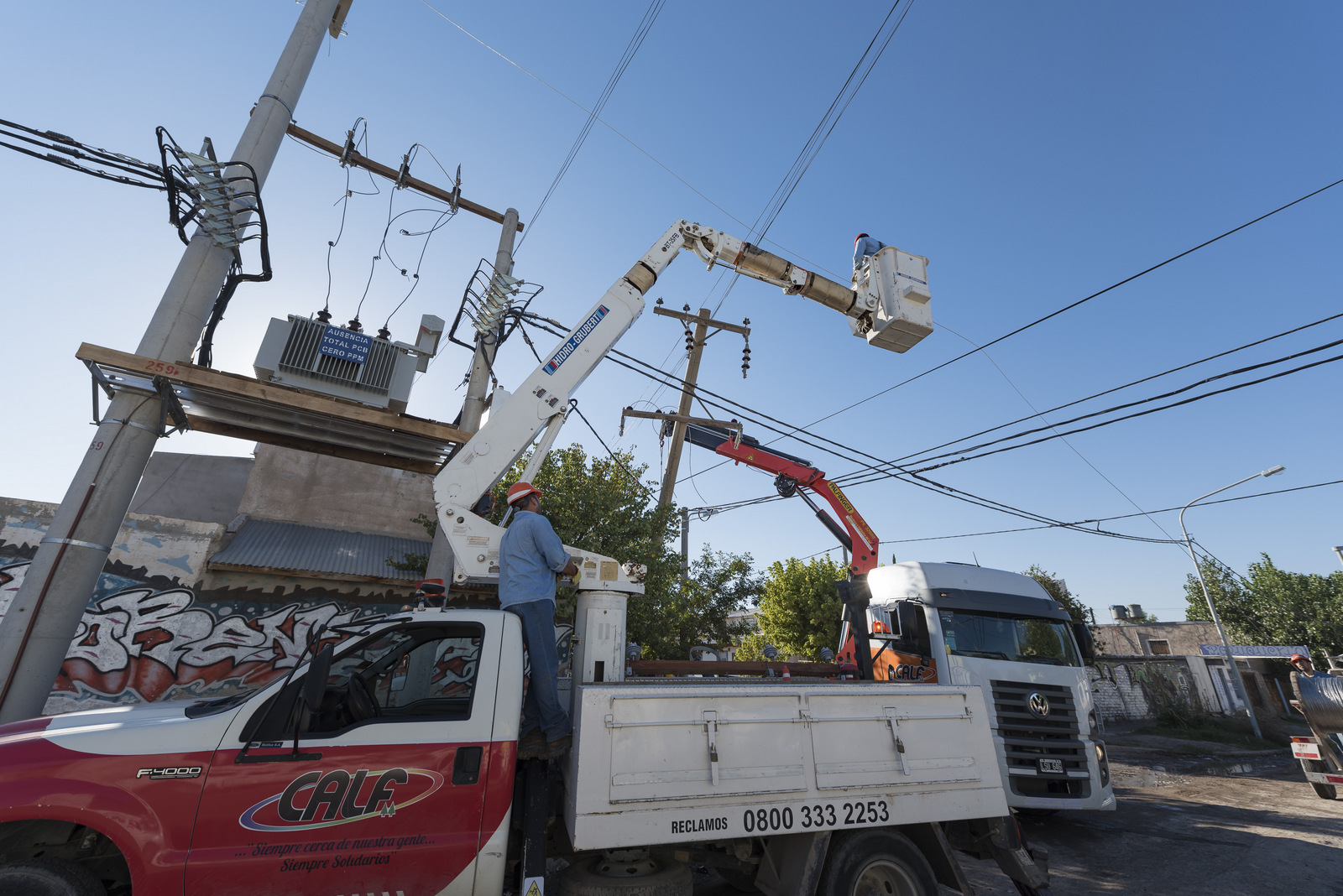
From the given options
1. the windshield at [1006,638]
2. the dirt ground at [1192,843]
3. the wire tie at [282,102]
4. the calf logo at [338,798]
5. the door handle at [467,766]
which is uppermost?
the wire tie at [282,102]

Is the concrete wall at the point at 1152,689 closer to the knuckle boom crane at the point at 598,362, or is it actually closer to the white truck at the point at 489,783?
the knuckle boom crane at the point at 598,362

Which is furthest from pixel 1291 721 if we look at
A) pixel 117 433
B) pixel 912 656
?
pixel 117 433

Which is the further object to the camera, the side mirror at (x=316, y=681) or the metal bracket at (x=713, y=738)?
the metal bracket at (x=713, y=738)

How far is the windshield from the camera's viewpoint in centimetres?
795

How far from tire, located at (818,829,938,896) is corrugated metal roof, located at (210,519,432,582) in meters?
9.10

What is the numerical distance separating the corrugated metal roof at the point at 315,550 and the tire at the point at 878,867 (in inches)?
358

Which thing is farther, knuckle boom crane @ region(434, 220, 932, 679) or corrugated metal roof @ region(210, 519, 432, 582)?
corrugated metal roof @ region(210, 519, 432, 582)

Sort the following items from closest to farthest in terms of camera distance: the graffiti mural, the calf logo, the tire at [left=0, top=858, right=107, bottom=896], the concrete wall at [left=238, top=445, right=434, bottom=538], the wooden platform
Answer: the tire at [left=0, top=858, right=107, bottom=896] < the calf logo < the wooden platform < the graffiti mural < the concrete wall at [left=238, top=445, right=434, bottom=538]

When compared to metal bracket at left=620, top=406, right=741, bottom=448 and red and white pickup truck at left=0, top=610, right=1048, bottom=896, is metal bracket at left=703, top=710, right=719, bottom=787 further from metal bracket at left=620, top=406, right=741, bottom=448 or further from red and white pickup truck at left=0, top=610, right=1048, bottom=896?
metal bracket at left=620, top=406, right=741, bottom=448

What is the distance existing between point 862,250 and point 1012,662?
5.90 metres

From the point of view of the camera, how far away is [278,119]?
6859mm

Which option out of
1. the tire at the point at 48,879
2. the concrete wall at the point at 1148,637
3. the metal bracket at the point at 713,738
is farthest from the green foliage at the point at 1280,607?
the tire at the point at 48,879

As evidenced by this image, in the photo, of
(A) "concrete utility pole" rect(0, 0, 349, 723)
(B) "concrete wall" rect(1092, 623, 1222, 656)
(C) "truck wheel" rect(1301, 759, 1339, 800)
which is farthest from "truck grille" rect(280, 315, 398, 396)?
(B) "concrete wall" rect(1092, 623, 1222, 656)

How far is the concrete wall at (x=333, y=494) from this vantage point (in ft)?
44.3
